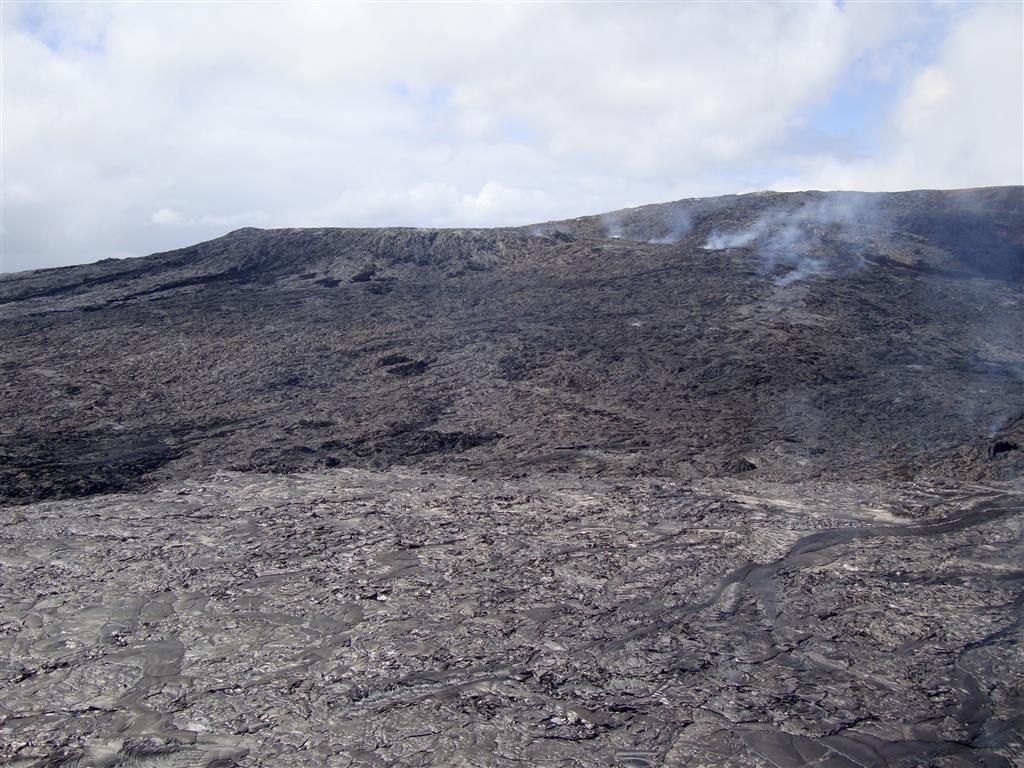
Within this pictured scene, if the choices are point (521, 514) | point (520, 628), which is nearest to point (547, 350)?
point (521, 514)

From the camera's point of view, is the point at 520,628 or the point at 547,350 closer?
the point at 520,628

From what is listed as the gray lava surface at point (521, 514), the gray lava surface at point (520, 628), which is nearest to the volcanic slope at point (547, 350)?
the gray lava surface at point (521, 514)

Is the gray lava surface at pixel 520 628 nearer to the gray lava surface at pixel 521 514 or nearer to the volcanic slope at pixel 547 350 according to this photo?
the gray lava surface at pixel 521 514

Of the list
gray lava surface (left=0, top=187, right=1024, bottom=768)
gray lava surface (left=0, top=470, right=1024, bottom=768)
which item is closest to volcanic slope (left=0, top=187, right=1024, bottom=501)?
gray lava surface (left=0, top=187, right=1024, bottom=768)

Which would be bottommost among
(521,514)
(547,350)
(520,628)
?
(520,628)

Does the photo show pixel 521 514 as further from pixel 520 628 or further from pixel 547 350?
pixel 547 350

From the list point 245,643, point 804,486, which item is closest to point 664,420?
point 804,486

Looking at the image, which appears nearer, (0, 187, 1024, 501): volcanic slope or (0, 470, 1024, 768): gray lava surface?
(0, 470, 1024, 768): gray lava surface

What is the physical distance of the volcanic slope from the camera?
31.7 feet

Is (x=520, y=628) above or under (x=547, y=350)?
under

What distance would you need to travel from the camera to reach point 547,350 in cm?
1336

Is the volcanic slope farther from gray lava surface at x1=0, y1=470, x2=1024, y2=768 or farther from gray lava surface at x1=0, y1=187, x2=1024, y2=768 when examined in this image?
gray lava surface at x1=0, y1=470, x2=1024, y2=768

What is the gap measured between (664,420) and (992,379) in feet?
17.0

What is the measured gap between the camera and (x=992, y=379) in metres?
11.6
